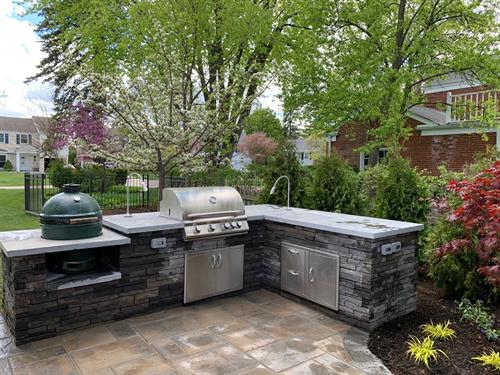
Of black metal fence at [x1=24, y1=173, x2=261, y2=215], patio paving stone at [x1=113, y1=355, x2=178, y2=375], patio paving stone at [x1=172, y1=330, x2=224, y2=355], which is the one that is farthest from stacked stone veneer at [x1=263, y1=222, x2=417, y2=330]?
black metal fence at [x1=24, y1=173, x2=261, y2=215]

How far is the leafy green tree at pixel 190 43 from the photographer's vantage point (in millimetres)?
6977

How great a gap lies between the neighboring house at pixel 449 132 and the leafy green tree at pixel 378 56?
1.12 meters

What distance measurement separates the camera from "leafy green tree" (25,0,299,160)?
6.98 m

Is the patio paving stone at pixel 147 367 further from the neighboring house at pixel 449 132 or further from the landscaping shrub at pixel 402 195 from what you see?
the neighboring house at pixel 449 132

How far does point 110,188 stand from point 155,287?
350 inches

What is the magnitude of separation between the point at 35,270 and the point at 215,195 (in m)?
1.85

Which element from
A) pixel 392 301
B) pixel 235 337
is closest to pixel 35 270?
pixel 235 337

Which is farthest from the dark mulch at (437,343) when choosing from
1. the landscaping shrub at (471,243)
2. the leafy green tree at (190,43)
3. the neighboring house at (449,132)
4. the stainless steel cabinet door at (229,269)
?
the neighboring house at (449,132)

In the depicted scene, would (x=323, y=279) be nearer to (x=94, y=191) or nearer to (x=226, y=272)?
(x=226, y=272)

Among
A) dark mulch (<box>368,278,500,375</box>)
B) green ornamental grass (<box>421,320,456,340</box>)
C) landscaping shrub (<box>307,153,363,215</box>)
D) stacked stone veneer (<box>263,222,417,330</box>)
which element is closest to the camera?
dark mulch (<box>368,278,500,375</box>)

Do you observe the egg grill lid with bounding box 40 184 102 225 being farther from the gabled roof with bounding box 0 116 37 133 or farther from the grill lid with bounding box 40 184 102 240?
the gabled roof with bounding box 0 116 37 133

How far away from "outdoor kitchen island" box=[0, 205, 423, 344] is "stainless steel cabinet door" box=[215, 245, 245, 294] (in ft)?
0.04

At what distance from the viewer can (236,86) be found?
7.41 meters

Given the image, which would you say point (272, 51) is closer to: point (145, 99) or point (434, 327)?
point (145, 99)
